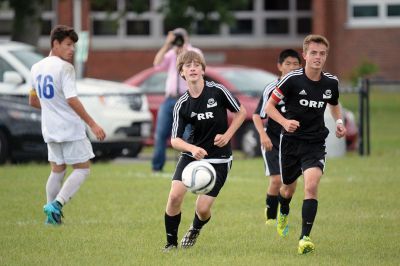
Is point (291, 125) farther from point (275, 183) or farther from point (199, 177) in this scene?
point (275, 183)

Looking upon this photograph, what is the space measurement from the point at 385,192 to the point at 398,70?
25.8 meters

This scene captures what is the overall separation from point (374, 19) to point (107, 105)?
Result: 888 inches

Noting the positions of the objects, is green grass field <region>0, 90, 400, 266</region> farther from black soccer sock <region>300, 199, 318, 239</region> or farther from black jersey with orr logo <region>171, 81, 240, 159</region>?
black jersey with orr logo <region>171, 81, 240, 159</region>

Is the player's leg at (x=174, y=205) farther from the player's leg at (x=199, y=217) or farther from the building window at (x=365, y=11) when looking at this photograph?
the building window at (x=365, y=11)

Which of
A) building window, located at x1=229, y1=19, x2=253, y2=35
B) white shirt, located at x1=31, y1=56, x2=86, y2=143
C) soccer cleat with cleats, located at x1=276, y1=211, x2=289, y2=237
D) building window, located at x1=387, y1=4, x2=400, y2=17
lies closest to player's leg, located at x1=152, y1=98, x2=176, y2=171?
white shirt, located at x1=31, y1=56, x2=86, y2=143

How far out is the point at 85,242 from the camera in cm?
1034

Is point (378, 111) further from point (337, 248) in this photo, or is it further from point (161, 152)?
point (337, 248)

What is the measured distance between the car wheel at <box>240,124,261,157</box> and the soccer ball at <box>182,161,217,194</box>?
1121 centimetres

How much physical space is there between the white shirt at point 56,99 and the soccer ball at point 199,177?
2326 millimetres

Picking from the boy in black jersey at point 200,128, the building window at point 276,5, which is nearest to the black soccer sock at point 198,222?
the boy in black jersey at point 200,128

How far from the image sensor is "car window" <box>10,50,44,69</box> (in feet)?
63.2

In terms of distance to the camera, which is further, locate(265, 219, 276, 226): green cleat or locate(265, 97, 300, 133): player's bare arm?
locate(265, 219, 276, 226): green cleat

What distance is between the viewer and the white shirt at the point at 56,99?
37.4ft

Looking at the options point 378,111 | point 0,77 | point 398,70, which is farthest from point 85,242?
point 398,70
